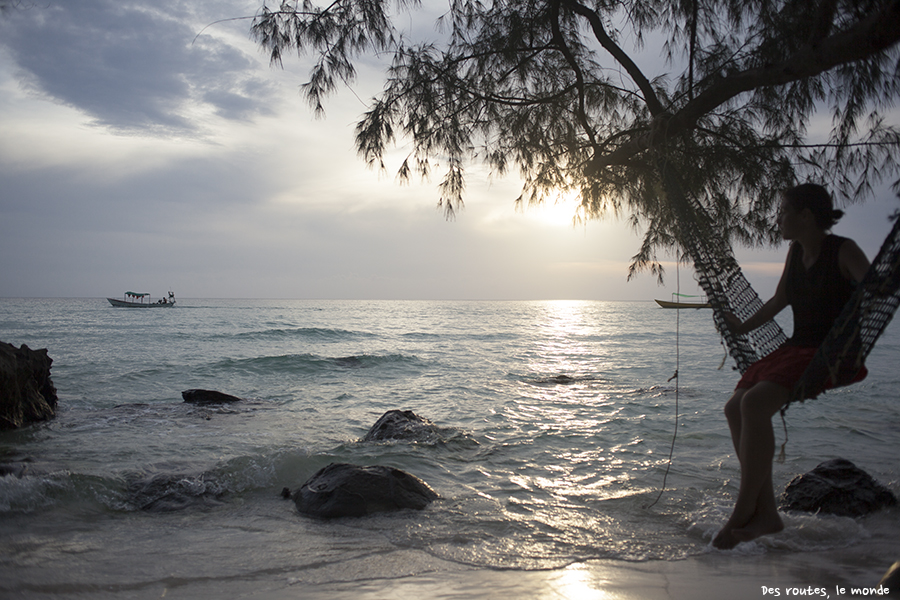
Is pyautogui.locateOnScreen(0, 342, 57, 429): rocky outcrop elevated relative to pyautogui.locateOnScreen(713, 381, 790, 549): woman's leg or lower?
lower

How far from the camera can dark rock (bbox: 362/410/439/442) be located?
616 centimetres

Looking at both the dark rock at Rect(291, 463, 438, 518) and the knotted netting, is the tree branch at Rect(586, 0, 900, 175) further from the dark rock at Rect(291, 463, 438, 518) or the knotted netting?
the dark rock at Rect(291, 463, 438, 518)

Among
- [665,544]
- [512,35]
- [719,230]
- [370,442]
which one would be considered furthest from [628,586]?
[370,442]

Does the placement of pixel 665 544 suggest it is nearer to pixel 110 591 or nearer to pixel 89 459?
pixel 110 591

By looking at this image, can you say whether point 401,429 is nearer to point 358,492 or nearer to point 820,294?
point 358,492

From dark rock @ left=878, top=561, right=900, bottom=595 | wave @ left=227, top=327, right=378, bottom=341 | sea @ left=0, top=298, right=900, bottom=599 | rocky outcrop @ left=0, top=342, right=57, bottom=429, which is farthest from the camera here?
wave @ left=227, top=327, right=378, bottom=341

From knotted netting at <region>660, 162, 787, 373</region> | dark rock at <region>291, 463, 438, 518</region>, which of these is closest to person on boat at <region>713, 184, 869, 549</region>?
knotted netting at <region>660, 162, 787, 373</region>

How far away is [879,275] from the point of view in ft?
6.61

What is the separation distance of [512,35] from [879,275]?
292 centimetres

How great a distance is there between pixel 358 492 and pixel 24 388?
19.9ft

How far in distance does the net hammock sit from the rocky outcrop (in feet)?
26.4

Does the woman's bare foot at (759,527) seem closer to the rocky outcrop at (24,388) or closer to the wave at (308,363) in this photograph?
the rocky outcrop at (24,388)

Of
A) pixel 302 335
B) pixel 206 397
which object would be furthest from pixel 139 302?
pixel 206 397

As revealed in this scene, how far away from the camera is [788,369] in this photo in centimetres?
231
